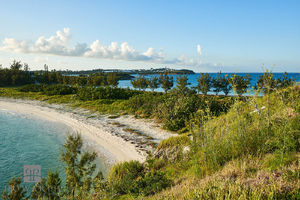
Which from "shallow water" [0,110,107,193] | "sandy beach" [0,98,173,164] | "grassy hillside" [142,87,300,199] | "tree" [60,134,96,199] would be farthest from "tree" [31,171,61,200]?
"sandy beach" [0,98,173,164]

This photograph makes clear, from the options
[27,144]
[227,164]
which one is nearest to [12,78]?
[27,144]

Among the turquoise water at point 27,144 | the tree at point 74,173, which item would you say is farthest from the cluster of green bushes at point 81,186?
the turquoise water at point 27,144

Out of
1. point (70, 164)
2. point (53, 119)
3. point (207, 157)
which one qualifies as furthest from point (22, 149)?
point (207, 157)

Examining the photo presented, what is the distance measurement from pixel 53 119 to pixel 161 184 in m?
19.0

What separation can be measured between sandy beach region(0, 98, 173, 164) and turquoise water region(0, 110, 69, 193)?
1588 mm

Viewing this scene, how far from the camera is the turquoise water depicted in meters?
10.6

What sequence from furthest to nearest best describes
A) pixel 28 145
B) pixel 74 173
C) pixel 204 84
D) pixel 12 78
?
1. pixel 12 78
2. pixel 204 84
3. pixel 28 145
4. pixel 74 173

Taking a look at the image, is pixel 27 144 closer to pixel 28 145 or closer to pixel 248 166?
pixel 28 145

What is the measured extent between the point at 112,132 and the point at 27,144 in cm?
631

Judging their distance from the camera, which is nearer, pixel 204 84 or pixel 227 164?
pixel 227 164

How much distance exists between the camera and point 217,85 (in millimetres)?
37250

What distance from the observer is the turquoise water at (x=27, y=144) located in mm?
10591

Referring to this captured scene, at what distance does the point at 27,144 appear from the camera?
14.2 meters

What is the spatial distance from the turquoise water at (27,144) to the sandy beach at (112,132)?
1.59 meters
